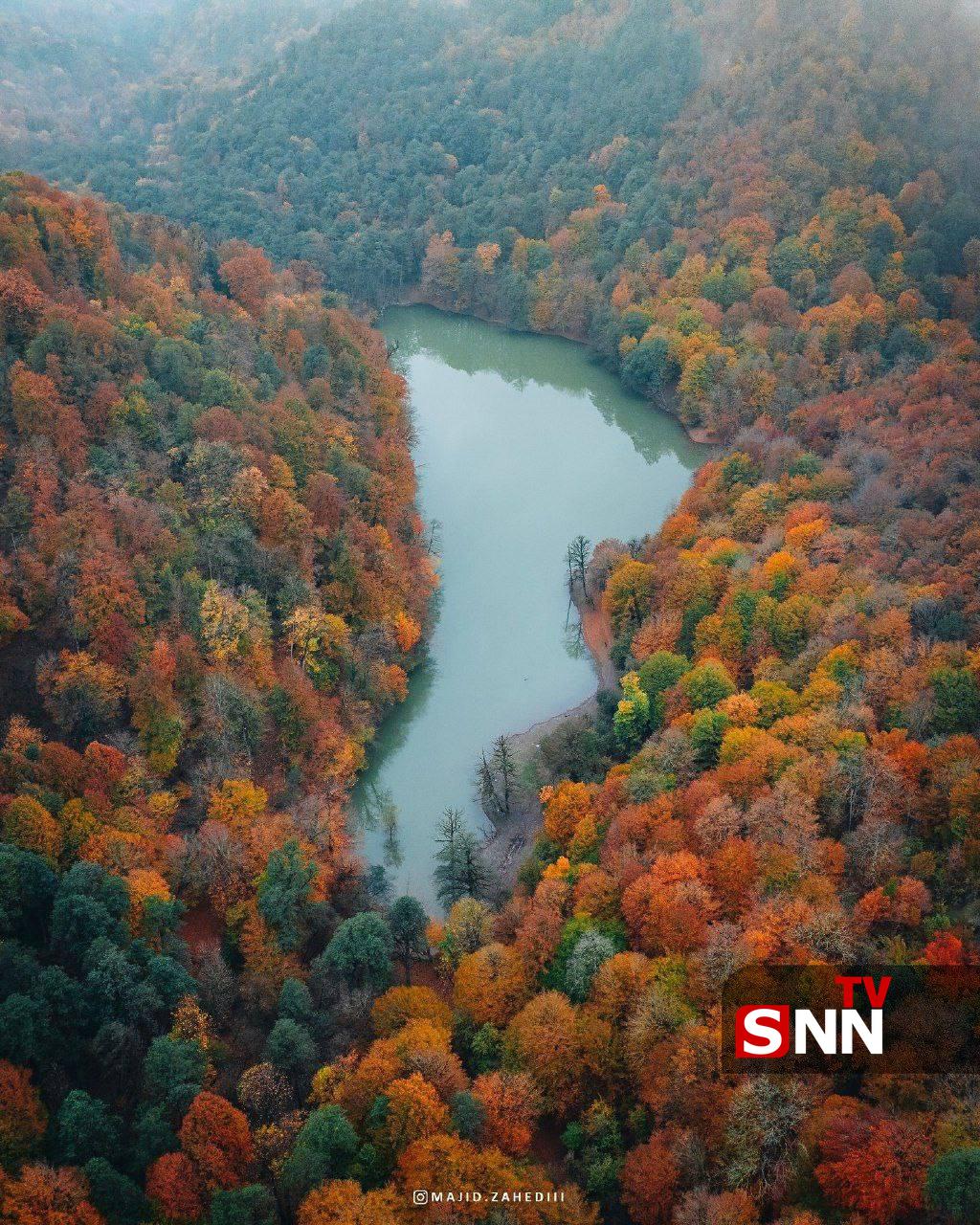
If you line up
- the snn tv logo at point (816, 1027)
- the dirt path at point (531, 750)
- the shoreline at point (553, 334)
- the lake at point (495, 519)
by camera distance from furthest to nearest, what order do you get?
1. the shoreline at point (553, 334)
2. the lake at point (495, 519)
3. the dirt path at point (531, 750)
4. the snn tv logo at point (816, 1027)

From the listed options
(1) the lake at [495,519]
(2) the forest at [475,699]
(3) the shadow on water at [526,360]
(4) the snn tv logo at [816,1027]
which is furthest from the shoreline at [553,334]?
(4) the snn tv logo at [816,1027]

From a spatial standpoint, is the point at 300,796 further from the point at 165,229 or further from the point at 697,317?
the point at 697,317

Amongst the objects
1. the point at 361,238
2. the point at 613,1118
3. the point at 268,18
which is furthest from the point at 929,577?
the point at 268,18

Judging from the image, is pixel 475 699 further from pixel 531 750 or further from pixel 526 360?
pixel 526 360

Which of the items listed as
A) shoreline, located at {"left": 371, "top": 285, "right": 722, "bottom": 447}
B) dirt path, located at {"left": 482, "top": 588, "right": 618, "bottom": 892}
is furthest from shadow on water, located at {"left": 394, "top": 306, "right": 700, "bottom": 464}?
dirt path, located at {"left": 482, "top": 588, "right": 618, "bottom": 892}

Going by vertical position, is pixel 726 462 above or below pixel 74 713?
above

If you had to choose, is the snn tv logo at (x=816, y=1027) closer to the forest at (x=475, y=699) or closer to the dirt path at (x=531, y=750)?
the forest at (x=475, y=699)
